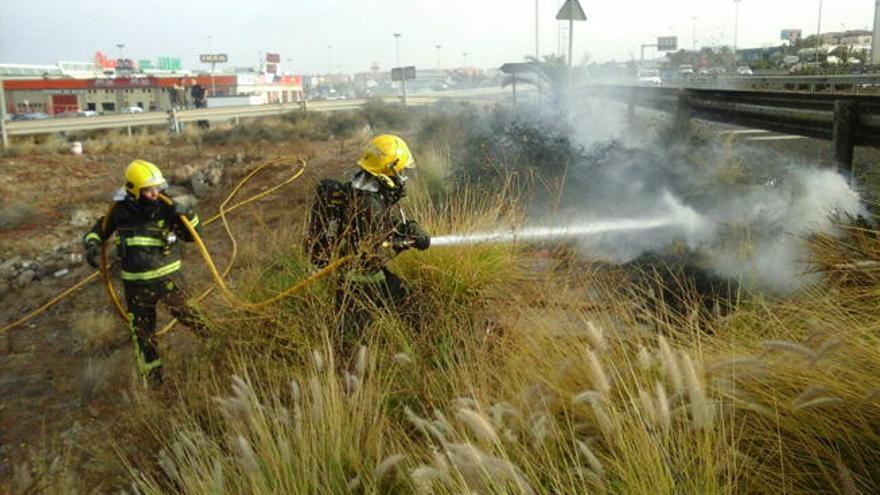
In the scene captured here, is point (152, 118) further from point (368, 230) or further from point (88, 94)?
point (88, 94)

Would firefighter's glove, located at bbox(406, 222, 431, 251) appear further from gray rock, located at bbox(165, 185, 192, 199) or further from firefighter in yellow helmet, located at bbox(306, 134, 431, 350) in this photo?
gray rock, located at bbox(165, 185, 192, 199)

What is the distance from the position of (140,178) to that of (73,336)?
2683 millimetres

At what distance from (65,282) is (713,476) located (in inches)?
368

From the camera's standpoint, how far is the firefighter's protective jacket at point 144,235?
570cm

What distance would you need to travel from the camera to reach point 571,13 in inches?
588

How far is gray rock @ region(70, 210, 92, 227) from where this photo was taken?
12757 millimetres

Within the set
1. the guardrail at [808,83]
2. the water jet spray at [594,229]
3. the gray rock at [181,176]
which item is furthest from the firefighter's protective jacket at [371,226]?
the gray rock at [181,176]

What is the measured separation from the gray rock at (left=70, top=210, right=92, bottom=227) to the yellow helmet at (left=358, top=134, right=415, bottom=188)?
9.85 m

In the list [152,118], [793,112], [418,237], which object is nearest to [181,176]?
[418,237]

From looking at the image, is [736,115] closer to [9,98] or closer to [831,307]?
[831,307]

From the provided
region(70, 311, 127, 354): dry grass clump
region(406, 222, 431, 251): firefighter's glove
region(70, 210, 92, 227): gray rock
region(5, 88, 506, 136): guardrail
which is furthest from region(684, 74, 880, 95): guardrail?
region(5, 88, 506, 136): guardrail

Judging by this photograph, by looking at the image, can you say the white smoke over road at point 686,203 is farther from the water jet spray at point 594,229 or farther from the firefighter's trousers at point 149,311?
the firefighter's trousers at point 149,311

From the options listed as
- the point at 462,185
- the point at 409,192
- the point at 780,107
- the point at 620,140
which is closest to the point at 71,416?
the point at 409,192

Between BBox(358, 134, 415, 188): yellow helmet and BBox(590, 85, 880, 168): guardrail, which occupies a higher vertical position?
BBox(590, 85, 880, 168): guardrail
